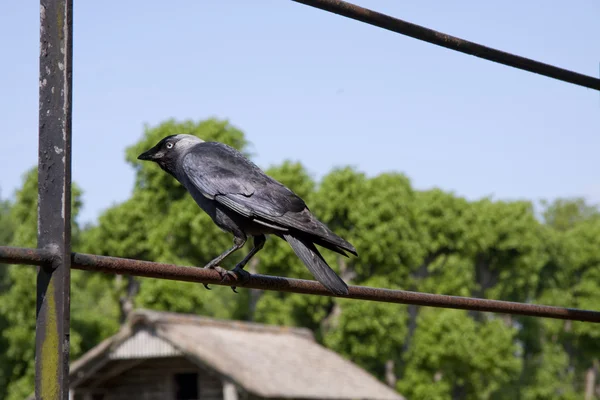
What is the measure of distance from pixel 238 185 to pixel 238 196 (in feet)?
0.17

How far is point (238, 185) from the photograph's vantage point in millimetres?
4246

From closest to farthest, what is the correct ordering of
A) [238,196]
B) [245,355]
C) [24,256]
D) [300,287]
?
1. [24,256]
2. [300,287]
3. [238,196]
4. [245,355]

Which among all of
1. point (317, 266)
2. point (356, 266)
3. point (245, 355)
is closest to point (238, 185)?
point (317, 266)

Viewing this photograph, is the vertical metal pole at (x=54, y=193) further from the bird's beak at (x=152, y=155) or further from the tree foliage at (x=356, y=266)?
the tree foliage at (x=356, y=266)

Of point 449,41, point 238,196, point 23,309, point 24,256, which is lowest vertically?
point 24,256

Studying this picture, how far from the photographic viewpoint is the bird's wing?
400 cm

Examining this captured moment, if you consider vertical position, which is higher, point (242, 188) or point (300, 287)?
point (242, 188)

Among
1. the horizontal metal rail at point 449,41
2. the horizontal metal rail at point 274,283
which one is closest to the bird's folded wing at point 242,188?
the horizontal metal rail at point 274,283

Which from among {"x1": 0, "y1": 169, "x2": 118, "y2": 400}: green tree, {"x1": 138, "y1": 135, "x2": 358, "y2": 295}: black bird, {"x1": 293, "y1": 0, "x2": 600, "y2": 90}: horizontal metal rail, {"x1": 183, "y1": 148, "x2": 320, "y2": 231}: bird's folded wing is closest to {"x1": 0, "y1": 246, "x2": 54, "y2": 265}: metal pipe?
{"x1": 293, "y1": 0, "x2": 600, "y2": 90}: horizontal metal rail

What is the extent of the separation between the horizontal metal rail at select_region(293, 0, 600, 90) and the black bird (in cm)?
80

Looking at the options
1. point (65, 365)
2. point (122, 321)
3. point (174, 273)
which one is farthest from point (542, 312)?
point (122, 321)

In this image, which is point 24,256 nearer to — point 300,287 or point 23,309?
point 300,287

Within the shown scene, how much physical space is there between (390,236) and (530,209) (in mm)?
11152

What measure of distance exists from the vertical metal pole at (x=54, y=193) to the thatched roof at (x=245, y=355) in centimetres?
2087
